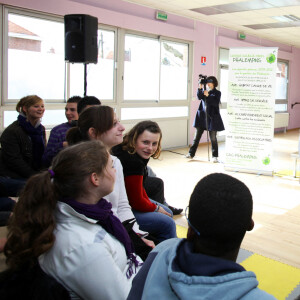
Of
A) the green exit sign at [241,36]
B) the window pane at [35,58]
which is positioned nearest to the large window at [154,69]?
the window pane at [35,58]

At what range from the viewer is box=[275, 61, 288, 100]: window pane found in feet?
42.8

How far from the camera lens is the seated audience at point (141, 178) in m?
2.45

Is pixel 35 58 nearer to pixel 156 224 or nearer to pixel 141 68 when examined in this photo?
pixel 141 68

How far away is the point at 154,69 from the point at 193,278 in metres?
7.58

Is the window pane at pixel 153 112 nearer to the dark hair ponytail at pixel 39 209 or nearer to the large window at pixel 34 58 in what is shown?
the large window at pixel 34 58

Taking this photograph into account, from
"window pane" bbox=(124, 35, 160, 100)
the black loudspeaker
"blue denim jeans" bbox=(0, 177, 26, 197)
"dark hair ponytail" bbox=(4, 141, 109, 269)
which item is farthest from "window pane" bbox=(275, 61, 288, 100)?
"dark hair ponytail" bbox=(4, 141, 109, 269)

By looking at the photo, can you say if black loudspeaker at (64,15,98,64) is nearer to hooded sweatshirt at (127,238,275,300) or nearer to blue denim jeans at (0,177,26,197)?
blue denim jeans at (0,177,26,197)

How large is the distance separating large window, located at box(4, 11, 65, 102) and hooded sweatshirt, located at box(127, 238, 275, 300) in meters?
5.17

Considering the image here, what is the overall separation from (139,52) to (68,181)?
674 centimetres

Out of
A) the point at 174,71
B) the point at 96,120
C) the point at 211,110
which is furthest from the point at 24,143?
the point at 174,71

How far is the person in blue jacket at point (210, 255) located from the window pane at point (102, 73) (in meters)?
5.96

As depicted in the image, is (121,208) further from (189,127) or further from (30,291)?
(189,127)

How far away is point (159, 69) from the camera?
8.13 meters

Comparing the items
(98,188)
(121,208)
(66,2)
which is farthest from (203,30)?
(98,188)
